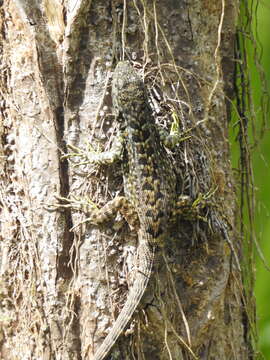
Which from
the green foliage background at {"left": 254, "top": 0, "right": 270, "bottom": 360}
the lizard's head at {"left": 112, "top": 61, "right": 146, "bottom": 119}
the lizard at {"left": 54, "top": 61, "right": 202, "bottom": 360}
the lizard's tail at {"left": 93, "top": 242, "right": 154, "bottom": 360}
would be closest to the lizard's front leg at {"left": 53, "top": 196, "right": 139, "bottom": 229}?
the lizard at {"left": 54, "top": 61, "right": 202, "bottom": 360}

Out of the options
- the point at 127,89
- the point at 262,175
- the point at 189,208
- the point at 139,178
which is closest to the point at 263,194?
the point at 262,175

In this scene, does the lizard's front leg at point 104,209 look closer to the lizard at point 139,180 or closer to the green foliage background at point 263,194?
the lizard at point 139,180

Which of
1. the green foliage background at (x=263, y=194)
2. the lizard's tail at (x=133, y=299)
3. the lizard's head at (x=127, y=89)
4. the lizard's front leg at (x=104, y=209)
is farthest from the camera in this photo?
the green foliage background at (x=263, y=194)

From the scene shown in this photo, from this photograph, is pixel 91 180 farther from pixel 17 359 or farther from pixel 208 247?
pixel 17 359

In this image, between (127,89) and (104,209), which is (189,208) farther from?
(127,89)

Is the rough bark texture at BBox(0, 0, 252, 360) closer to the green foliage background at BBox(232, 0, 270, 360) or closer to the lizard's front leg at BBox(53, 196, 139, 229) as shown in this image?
the lizard's front leg at BBox(53, 196, 139, 229)

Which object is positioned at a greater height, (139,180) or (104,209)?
(139,180)

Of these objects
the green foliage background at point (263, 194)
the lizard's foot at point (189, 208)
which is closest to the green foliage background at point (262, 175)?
the green foliage background at point (263, 194)

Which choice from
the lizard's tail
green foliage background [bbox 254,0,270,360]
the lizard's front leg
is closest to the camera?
the lizard's tail
